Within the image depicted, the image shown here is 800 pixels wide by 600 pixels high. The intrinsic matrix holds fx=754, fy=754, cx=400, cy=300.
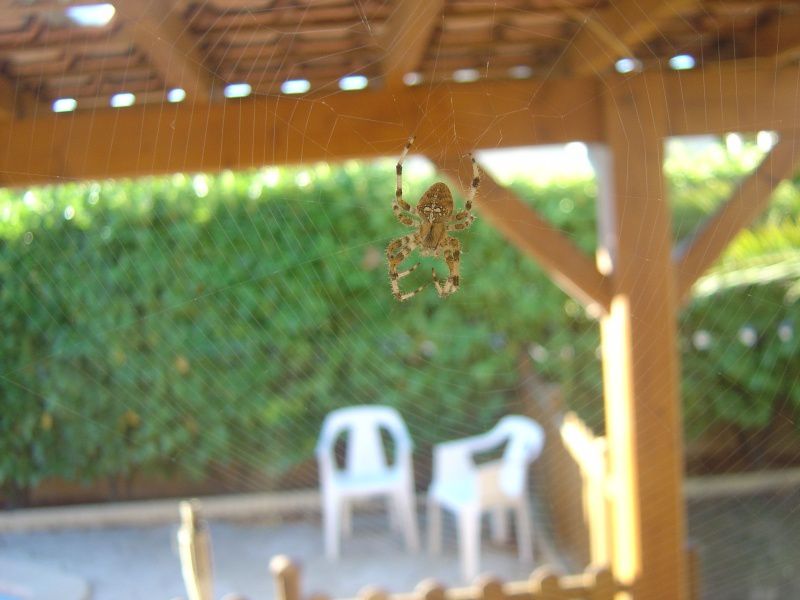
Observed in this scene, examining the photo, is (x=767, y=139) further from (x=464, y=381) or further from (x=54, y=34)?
(x=54, y=34)

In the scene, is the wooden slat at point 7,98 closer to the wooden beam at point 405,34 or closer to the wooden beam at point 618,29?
the wooden beam at point 405,34

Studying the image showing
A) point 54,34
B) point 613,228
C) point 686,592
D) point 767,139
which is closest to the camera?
point 54,34

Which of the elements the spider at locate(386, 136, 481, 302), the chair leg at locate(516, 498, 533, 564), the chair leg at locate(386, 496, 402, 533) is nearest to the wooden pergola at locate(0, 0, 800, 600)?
the spider at locate(386, 136, 481, 302)

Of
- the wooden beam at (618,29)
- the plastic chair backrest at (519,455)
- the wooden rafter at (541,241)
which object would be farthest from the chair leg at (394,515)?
the wooden beam at (618,29)

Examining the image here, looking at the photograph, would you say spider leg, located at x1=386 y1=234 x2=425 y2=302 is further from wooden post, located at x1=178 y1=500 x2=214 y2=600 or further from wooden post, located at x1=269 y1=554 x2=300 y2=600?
wooden post, located at x1=178 y1=500 x2=214 y2=600

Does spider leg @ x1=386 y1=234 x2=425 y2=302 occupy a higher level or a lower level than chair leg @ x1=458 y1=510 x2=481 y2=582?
higher

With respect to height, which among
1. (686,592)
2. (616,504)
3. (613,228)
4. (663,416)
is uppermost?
(613,228)

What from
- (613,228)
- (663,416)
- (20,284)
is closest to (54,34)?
(613,228)
